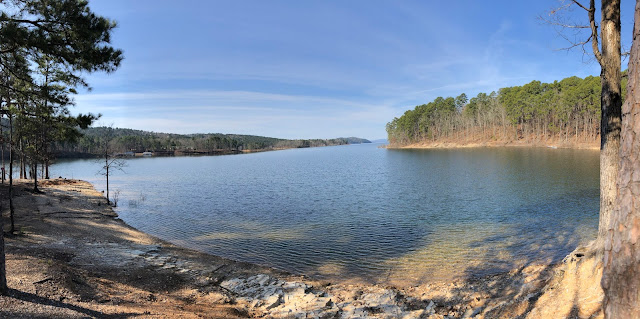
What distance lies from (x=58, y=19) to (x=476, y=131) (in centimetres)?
12881

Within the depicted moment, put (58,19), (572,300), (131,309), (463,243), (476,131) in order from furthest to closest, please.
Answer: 1. (476,131)
2. (463,243)
3. (58,19)
4. (131,309)
5. (572,300)

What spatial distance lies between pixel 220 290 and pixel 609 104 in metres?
10.5

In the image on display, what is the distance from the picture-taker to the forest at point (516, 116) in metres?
72.9

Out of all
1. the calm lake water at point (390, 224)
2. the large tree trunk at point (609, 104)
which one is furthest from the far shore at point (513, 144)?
the large tree trunk at point (609, 104)

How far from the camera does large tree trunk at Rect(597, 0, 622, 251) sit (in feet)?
19.4

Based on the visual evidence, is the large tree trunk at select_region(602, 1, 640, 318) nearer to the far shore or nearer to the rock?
the rock

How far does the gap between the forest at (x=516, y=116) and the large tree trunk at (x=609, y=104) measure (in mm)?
51389

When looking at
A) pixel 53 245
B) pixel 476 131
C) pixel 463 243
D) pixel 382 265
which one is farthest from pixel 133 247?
pixel 476 131

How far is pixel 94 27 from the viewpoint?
27.5 feet

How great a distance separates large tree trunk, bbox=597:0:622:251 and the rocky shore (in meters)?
1.27

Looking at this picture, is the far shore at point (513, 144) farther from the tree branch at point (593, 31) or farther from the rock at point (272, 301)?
the rock at point (272, 301)

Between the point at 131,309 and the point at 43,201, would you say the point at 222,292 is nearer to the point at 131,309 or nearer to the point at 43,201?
the point at 131,309

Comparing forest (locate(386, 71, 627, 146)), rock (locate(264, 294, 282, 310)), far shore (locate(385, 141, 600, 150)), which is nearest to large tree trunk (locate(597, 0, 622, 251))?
rock (locate(264, 294, 282, 310))

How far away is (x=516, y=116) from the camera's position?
94812 mm
